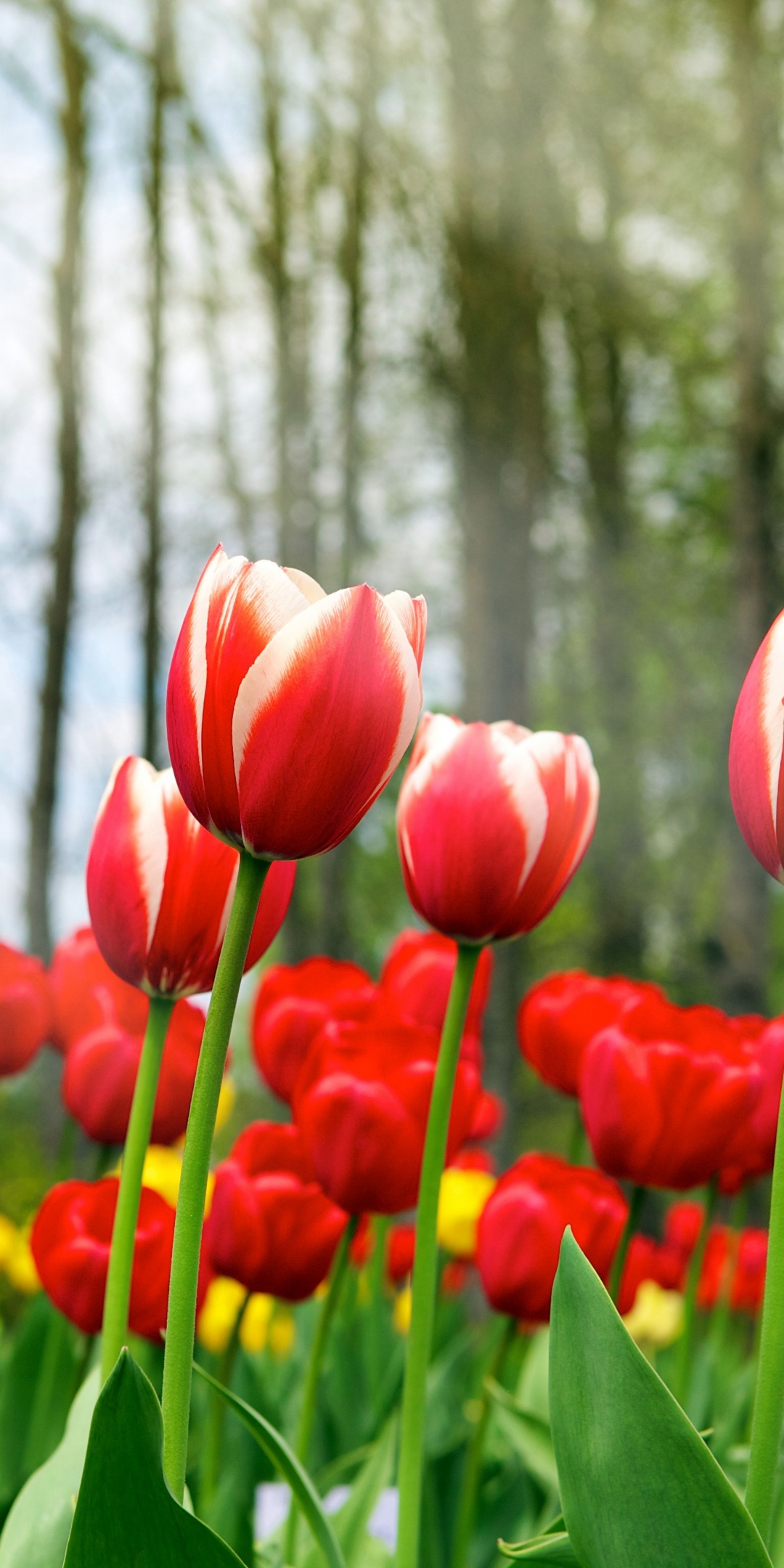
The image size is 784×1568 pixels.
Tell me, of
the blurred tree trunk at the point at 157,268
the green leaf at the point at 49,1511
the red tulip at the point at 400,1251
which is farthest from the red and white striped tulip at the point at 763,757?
the blurred tree trunk at the point at 157,268

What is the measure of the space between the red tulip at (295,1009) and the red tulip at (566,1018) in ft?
0.30

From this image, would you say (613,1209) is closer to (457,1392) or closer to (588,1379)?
(588,1379)

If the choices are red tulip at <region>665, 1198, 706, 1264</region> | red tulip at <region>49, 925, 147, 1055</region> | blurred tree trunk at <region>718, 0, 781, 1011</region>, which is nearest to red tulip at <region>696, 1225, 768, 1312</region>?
red tulip at <region>665, 1198, 706, 1264</region>

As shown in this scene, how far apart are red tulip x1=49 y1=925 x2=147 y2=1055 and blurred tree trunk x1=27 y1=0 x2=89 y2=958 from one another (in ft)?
7.49

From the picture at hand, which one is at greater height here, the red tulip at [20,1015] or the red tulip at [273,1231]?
the red tulip at [20,1015]

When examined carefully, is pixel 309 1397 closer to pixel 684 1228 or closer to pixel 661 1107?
pixel 661 1107

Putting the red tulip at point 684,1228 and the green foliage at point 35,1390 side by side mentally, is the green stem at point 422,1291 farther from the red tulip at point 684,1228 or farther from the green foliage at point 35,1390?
the red tulip at point 684,1228

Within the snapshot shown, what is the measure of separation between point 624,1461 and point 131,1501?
101mm

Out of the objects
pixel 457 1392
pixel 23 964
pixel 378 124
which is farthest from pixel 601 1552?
pixel 378 124

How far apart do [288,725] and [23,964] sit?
43 centimetres

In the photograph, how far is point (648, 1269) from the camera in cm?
83

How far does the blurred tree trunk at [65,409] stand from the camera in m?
2.89

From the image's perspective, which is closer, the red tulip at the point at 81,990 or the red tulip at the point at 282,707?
the red tulip at the point at 282,707

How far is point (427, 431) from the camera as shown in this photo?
9.96 ft
